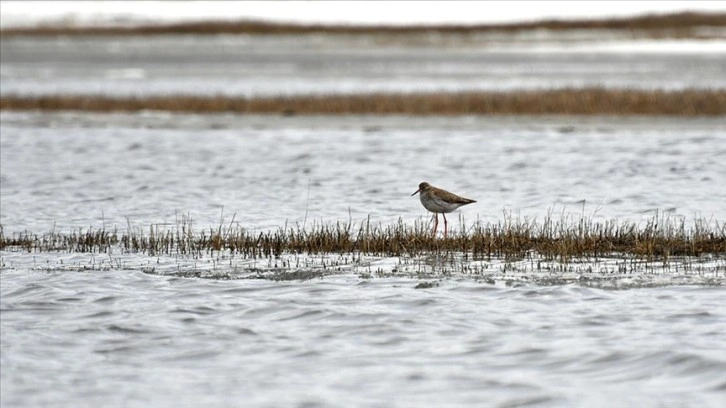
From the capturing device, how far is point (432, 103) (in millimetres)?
36688

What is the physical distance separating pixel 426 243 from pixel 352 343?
4457 millimetres

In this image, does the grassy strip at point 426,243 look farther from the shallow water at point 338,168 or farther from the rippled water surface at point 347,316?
the shallow water at point 338,168

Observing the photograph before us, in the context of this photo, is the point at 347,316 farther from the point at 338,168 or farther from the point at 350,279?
the point at 338,168

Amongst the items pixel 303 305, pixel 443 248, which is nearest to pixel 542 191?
pixel 443 248

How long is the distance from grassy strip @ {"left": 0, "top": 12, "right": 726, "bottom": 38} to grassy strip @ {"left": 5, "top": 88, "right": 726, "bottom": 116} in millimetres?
76375

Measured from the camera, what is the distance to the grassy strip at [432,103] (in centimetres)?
3459

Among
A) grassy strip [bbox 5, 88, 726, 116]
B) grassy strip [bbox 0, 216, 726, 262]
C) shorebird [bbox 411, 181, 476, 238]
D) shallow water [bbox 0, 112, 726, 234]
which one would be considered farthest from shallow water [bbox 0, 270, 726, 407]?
grassy strip [bbox 5, 88, 726, 116]

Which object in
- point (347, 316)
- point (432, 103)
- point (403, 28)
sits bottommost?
point (347, 316)

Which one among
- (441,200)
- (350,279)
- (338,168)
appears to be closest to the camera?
(350,279)

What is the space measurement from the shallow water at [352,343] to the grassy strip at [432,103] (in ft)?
76.6

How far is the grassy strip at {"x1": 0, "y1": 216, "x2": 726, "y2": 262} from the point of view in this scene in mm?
13898

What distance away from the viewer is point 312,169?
81.1 ft

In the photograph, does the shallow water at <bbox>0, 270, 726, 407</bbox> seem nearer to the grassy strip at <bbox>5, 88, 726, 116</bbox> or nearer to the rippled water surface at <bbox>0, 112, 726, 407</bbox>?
the rippled water surface at <bbox>0, 112, 726, 407</bbox>

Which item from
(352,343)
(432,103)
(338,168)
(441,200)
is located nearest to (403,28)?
(432,103)
